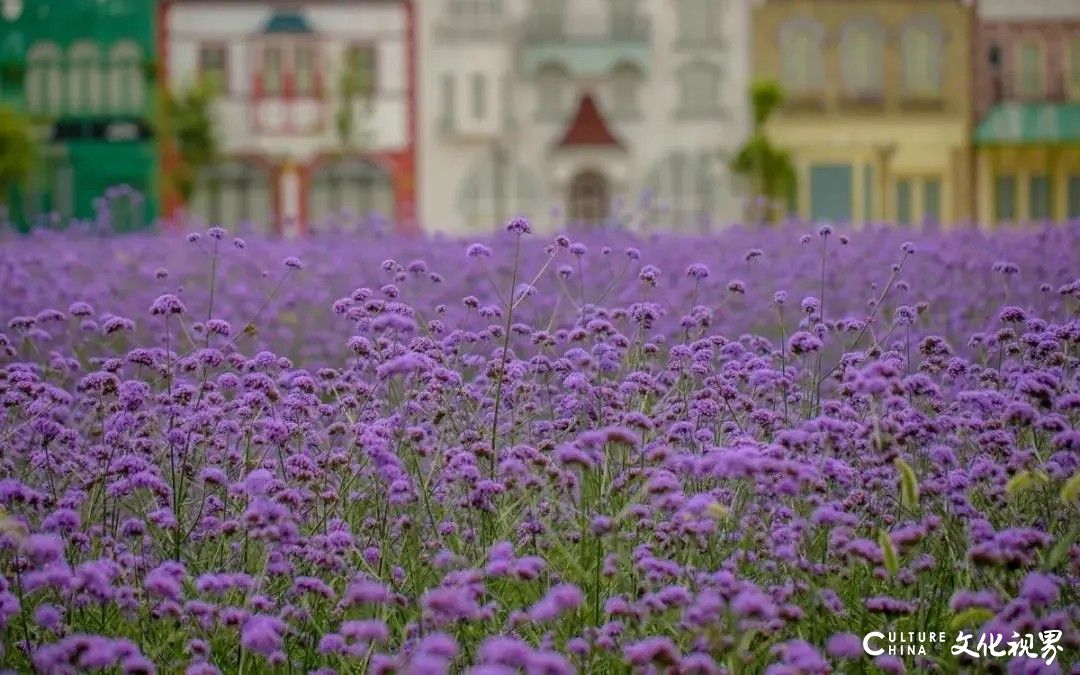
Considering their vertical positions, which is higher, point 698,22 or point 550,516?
point 698,22

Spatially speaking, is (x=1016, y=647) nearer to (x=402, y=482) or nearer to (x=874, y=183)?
(x=402, y=482)

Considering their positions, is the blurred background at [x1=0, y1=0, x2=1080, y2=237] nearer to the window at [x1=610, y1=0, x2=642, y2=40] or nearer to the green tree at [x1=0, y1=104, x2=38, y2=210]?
the window at [x1=610, y1=0, x2=642, y2=40]

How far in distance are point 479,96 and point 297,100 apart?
10.4ft

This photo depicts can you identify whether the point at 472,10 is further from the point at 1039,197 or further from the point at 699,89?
the point at 1039,197

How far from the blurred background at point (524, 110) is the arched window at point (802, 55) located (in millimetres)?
36

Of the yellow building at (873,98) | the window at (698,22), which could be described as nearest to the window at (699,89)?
the window at (698,22)

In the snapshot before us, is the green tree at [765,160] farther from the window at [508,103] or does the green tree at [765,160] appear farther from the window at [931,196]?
the window at [508,103]

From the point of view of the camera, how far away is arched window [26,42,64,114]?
2956 cm

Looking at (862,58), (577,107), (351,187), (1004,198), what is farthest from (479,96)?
(1004,198)

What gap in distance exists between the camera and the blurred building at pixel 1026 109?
30.6 meters

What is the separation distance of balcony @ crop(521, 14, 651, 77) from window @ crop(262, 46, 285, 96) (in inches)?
165

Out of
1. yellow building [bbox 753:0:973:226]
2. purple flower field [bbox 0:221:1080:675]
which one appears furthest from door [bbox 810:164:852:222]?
purple flower field [bbox 0:221:1080:675]

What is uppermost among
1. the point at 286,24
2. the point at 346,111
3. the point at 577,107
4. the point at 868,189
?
the point at 286,24

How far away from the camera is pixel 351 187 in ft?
97.5
